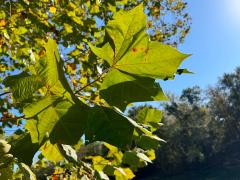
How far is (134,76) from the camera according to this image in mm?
833

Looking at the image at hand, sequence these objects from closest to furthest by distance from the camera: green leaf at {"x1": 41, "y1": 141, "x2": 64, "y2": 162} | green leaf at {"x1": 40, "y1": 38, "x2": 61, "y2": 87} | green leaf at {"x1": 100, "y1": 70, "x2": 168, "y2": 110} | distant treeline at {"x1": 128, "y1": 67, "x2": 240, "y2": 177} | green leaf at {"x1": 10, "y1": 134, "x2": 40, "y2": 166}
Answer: green leaf at {"x1": 40, "y1": 38, "x2": 61, "y2": 87}
green leaf at {"x1": 100, "y1": 70, "x2": 168, "y2": 110}
green leaf at {"x1": 10, "y1": 134, "x2": 40, "y2": 166}
green leaf at {"x1": 41, "y1": 141, "x2": 64, "y2": 162}
distant treeline at {"x1": 128, "y1": 67, "x2": 240, "y2": 177}

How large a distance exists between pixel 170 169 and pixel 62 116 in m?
64.8

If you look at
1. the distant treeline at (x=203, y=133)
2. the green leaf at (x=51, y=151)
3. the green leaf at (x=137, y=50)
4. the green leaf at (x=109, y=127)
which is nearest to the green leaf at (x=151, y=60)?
the green leaf at (x=137, y=50)

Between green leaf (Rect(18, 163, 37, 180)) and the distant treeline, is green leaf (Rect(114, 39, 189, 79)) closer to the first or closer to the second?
green leaf (Rect(18, 163, 37, 180))

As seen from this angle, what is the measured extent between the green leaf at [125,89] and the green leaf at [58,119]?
68 mm

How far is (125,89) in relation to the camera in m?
0.87

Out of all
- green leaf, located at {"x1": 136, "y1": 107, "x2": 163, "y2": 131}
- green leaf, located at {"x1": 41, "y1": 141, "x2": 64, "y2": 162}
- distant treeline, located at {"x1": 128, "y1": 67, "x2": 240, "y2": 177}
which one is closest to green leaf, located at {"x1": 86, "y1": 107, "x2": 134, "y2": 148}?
green leaf, located at {"x1": 41, "y1": 141, "x2": 64, "y2": 162}

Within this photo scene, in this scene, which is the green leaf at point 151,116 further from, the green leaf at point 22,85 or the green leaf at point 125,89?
the green leaf at point 22,85

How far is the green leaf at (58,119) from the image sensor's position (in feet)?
2.76

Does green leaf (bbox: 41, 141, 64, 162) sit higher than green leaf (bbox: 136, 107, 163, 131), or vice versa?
green leaf (bbox: 136, 107, 163, 131)

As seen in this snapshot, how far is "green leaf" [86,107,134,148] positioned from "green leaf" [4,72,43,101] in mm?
140

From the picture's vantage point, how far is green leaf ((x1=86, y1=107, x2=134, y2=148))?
81 cm

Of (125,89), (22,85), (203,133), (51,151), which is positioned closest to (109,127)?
(125,89)

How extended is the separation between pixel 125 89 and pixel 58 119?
0.55ft
